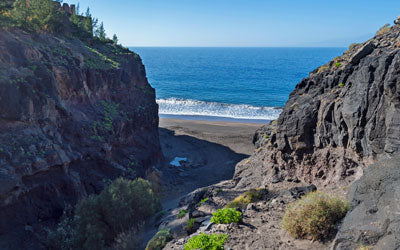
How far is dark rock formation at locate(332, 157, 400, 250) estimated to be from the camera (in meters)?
8.25

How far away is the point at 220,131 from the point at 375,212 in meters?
40.5

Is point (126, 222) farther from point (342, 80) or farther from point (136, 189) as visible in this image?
point (342, 80)

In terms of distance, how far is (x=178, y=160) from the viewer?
1489 inches

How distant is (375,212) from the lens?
356 inches

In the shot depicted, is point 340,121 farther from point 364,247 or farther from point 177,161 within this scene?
point 177,161

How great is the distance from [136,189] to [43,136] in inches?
290

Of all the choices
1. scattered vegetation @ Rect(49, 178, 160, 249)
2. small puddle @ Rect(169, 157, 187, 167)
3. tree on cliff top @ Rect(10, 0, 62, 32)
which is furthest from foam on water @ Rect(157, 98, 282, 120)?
scattered vegetation @ Rect(49, 178, 160, 249)

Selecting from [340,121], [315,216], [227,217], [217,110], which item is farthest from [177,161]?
[217,110]

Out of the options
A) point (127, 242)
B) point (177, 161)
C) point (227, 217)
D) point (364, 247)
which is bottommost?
point (177, 161)

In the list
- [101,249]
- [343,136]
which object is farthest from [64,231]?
[343,136]

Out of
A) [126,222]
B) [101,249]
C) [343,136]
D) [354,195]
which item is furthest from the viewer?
[126,222]

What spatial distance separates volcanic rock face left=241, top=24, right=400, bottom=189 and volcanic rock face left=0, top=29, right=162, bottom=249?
12.2m

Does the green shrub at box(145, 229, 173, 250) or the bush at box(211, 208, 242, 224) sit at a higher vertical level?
the bush at box(211, 208, 242, 224)

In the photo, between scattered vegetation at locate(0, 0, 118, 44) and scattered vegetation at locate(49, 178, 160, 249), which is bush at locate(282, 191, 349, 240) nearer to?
scattered vegetation at locate(49, 178, 160, 249)
